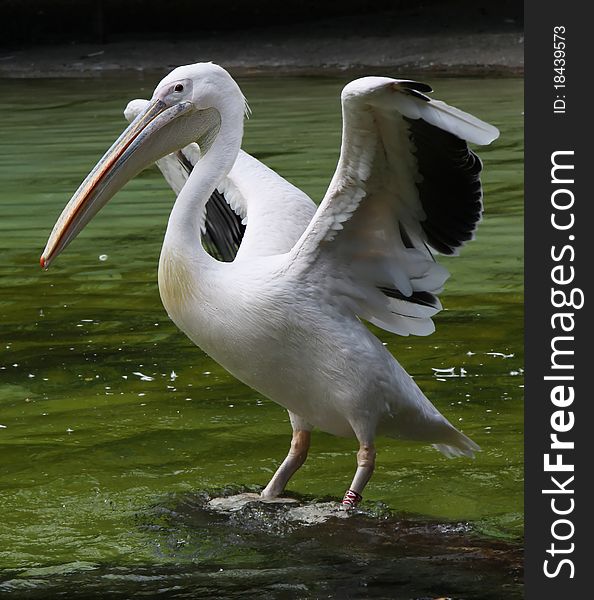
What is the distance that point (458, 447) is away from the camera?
3621 mm

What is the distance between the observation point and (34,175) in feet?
27.3

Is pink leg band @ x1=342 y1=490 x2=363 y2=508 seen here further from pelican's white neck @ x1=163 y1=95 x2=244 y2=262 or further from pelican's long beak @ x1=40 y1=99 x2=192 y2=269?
pelican's long beak @ x1=40 y1=99 x2=192 y2=269

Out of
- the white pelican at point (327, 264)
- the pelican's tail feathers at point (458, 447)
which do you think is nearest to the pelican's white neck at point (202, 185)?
the white pelican at point (327, 264)

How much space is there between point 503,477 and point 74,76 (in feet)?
32.8

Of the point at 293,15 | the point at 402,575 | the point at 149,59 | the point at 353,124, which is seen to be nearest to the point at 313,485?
the point at 402,575

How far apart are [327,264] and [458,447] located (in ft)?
2.17

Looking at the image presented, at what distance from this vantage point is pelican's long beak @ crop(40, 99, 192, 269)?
11.3 feet

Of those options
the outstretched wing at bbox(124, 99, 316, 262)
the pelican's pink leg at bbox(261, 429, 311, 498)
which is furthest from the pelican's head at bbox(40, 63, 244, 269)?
the pelican's pink leg at bbox(261, 429, 311, 498)

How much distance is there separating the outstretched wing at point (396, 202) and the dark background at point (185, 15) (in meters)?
10.5

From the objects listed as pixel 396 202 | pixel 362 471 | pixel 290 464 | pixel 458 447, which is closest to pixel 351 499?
pixel 362 471

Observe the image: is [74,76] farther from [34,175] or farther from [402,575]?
[402,575]

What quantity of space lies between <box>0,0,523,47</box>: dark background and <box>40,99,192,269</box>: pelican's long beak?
10.3m

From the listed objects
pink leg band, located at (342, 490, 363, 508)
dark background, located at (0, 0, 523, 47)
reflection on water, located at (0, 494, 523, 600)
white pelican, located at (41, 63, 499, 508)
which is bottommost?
reflection on water, located at (0, 494, 523, 600)

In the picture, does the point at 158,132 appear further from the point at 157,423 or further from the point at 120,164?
the point at 157,423
